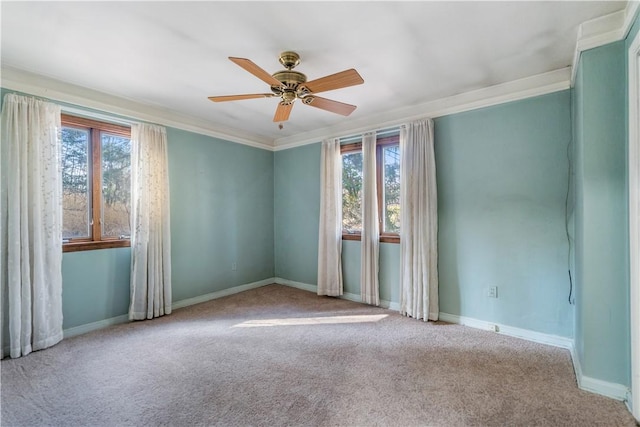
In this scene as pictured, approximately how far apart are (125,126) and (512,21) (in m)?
3.80

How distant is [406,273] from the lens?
11.5 feet

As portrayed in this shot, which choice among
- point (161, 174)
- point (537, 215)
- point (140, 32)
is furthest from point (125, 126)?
point (537, 215)

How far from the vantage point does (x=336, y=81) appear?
2102mm

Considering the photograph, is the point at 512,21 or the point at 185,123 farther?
the point at 185,123

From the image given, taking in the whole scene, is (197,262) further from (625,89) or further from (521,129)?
(625,89)

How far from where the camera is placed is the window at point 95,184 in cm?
301

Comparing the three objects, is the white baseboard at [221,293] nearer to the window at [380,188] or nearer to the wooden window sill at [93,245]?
the wooden window sill at [93,245]

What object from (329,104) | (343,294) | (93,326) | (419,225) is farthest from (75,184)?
(419,225)

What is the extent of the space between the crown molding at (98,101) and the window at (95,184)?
0.61 ft

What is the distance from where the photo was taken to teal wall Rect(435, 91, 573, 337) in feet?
8.95

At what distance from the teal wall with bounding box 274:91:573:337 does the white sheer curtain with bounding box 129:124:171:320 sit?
285 centimetres

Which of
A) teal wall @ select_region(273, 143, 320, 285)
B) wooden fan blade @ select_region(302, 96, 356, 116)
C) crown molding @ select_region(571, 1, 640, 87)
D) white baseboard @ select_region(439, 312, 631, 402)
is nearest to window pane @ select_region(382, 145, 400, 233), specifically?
teal wall @ select_region(273, 143, 320, 285)

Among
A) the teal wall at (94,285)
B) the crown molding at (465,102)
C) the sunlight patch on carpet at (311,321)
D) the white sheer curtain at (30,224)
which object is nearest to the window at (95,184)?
the teal wall at (94,285)

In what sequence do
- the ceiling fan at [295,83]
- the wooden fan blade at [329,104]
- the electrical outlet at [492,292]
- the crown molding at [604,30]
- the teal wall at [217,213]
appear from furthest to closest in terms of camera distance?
the teal wall at [217,213] → the electrical outlet at [492,292] → the wooden fan blade at [329,104] → the ceiling fan at [295,83] → the crown molding at [604,30]
